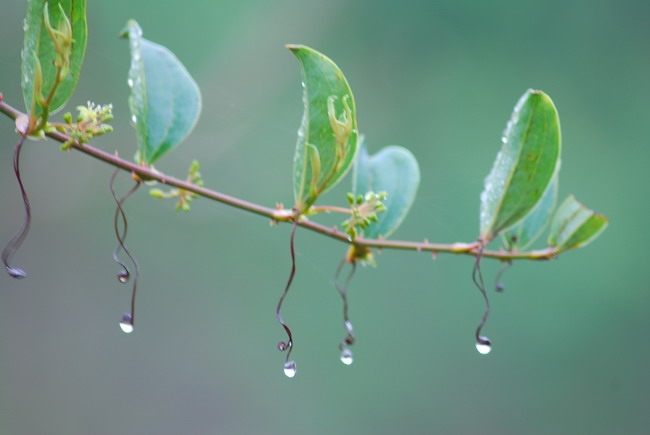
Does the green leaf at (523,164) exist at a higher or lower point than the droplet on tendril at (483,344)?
higher

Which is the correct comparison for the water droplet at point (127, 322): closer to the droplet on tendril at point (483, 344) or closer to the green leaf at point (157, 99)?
the green leaf at point (157, 99)

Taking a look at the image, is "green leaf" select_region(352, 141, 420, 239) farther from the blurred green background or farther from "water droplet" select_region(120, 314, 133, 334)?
the blurred green background

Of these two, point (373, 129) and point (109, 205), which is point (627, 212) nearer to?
point (373, 129)

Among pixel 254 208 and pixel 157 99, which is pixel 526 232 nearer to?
pixel 254 208

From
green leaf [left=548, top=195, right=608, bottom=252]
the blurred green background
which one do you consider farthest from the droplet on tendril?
the blurred green background

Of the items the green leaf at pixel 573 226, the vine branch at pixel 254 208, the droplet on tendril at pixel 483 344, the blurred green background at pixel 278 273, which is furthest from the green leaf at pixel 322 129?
the blurred green background at pixel 278 273

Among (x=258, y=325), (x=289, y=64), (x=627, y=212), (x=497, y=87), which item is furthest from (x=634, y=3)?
(x=258, y=325)

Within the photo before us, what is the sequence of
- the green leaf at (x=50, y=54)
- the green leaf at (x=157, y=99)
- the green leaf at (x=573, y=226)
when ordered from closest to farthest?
the green leaf at (x=50, y=54), the green leaf at (x=157, y=99), the green leaf at (x=573, y=226)
